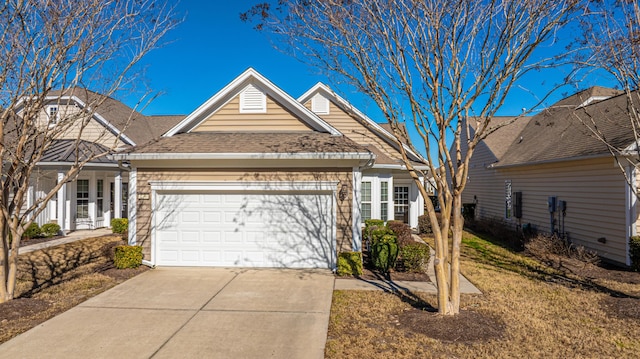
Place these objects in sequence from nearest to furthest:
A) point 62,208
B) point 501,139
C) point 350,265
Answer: point 350,265 → point 62,208 → point 501,139

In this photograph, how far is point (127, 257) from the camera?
30.6 feet

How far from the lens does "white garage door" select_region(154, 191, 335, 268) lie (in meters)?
9.66

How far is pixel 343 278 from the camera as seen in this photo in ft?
28.6

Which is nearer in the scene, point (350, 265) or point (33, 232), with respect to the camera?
point (350, 265)

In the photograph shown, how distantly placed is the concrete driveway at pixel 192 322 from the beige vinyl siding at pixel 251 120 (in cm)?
458

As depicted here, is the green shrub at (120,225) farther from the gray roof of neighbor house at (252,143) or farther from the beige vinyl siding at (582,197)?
the beige vinyl siding at (582,197)

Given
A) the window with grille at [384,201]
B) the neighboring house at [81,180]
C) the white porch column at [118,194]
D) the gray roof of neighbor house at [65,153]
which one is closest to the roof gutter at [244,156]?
the gray roof of neighbor house at [65,153]

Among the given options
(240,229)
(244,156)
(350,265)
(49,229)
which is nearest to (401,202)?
(350,265)

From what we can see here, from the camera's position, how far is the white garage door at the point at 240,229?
31.7 feet

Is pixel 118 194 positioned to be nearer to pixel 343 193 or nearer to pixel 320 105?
pixel 320 105

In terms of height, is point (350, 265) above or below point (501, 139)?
below

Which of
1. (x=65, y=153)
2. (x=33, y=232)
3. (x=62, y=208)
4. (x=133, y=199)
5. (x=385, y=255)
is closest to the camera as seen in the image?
(x=385, y=255)

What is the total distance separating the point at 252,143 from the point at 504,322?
6.89 m

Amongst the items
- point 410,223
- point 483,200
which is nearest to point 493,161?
point 483,200
